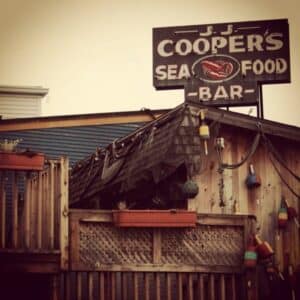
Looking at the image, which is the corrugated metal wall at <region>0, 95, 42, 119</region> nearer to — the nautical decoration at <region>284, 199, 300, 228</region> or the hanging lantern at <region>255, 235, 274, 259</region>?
the nautical decoration at <region>284, 199, 300, 228</region>

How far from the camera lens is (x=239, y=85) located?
24188 millimetres

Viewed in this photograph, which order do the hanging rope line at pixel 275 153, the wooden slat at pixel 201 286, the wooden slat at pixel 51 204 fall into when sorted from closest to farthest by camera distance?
the wooden slat at pixel 51 204, the wooden slat at pixel 201 286, the hanging rope line at pixel 275 153

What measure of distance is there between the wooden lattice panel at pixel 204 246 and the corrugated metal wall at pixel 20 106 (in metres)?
14.9

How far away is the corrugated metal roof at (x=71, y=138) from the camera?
2589 cm

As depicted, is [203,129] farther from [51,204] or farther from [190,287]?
[51,204]

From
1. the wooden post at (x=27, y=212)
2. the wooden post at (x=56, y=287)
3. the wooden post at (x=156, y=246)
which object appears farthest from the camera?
the wooden post at (x=156, y=246)

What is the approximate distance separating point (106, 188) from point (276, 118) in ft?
42.9

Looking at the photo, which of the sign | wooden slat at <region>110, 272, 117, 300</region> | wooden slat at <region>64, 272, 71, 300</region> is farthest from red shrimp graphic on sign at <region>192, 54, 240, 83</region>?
wooden slat at <region>64, 272, 71, 300</region>

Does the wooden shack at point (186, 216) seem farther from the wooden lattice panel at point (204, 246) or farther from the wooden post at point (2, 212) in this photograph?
the wooden post at point (2, 212)

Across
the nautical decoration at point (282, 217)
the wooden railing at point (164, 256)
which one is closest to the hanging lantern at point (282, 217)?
the nautical decoration at point (282, 217)

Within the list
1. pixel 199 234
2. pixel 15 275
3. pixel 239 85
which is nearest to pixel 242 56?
pixel 239 85

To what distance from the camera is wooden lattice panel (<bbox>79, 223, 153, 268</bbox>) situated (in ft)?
50.4

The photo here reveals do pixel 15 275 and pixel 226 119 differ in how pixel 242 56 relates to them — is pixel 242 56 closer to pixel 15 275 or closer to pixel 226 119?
pixel 226 119

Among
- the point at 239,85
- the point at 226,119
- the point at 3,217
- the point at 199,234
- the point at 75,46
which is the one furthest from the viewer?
the point at 75,46
